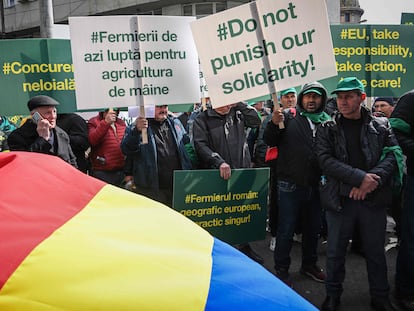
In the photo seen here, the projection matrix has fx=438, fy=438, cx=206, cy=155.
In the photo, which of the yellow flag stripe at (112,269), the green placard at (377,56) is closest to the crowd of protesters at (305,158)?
the green placard at (377,56)

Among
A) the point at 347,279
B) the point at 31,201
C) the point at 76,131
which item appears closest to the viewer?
the point at 31,201

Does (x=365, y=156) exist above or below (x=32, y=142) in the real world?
below

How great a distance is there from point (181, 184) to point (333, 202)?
1261mm

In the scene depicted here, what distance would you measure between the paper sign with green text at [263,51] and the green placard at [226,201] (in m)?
0.68

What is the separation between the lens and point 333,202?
3.41 meters

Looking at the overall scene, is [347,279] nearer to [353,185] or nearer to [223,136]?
[353,185]

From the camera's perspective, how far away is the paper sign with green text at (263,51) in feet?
12.7

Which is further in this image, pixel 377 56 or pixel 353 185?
pixel 377 56

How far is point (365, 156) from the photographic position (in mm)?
3389

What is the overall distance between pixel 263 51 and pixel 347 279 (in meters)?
2.34

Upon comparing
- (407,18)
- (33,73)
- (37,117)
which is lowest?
(37,117)

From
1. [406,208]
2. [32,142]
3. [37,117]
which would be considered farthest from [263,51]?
[32,142]

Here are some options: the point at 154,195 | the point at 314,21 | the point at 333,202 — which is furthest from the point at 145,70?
the point at 333,202

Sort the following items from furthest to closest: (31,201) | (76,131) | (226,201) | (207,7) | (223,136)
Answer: (207,7) < (76,131) < (223,136) < (226,201) < (31,201)
